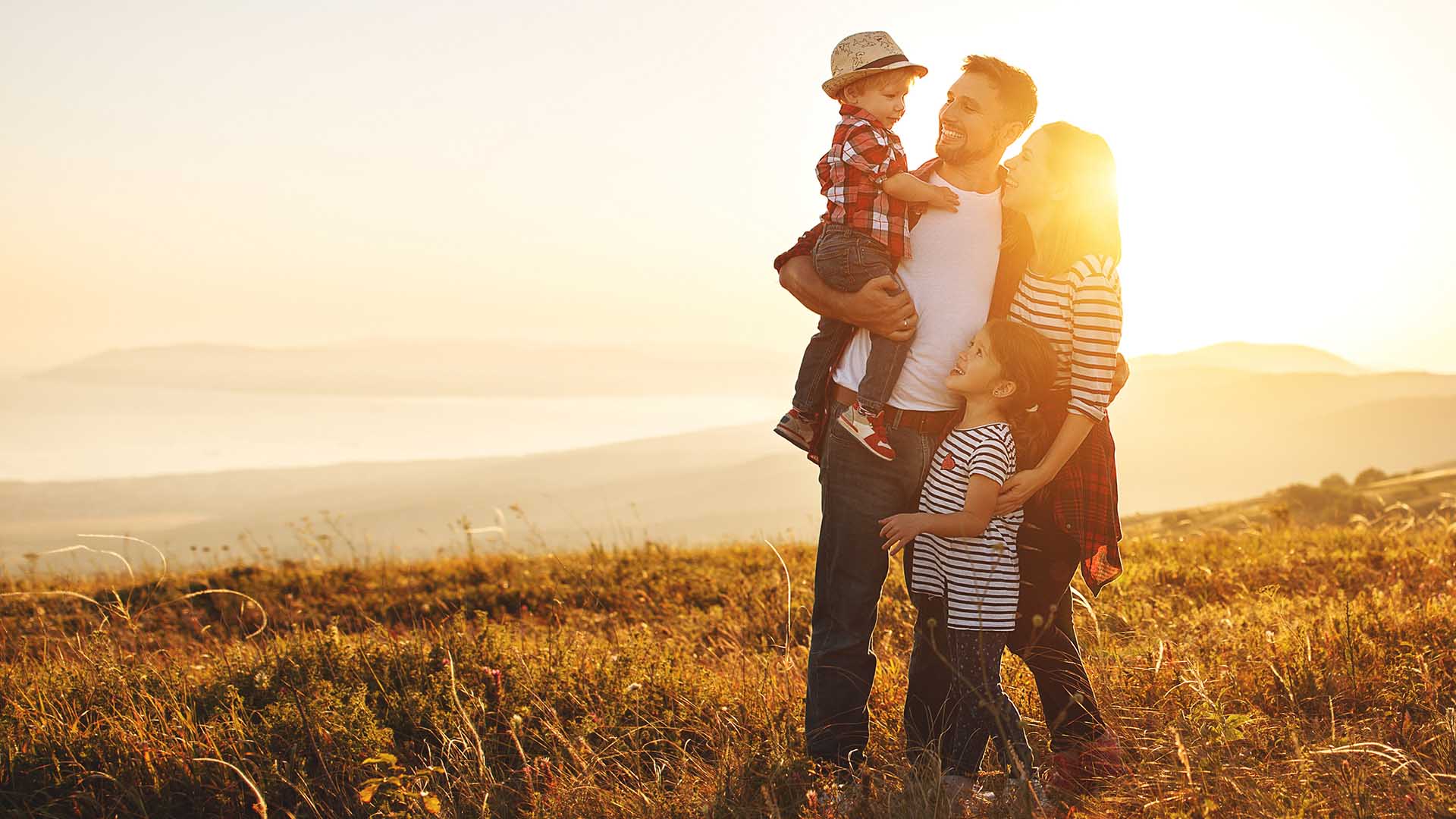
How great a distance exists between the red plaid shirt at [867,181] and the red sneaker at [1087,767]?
1.89 meters

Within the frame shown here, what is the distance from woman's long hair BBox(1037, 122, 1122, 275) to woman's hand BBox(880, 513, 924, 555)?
0.94 metres

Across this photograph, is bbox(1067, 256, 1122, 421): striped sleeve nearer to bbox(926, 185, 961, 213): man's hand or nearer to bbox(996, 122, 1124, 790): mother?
bbox(996, 122, 1124, 790): mother

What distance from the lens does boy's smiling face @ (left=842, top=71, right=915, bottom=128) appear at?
3.69 metres

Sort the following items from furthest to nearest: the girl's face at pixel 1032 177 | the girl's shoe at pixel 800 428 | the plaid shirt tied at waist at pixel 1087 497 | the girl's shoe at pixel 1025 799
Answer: the girl's shoe at pixel 800 428 → the plaid shirt tied at waist at pixel 1087 497 → the girl's face at pixel 1032 177 → the girl's shoe at pixel 1025 799

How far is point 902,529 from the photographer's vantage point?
135 inches

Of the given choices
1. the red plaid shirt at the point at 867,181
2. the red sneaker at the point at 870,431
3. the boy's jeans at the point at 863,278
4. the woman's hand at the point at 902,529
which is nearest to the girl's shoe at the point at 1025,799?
the woman's hand at the point at 902,529

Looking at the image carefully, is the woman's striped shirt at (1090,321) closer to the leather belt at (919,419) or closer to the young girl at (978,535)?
the young girl at (978,535)

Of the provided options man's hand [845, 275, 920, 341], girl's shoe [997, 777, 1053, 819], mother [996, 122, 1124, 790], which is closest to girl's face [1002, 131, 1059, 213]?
mother [996, 122, 1124, 790]

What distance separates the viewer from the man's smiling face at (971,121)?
11.2 feet

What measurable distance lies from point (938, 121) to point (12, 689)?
16.1 feet

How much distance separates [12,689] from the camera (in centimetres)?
481

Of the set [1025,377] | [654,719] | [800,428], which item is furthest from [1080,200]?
[654,719]

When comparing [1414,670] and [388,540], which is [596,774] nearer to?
[1414,670]

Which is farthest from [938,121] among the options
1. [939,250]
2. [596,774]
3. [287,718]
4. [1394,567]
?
[1394,567]
